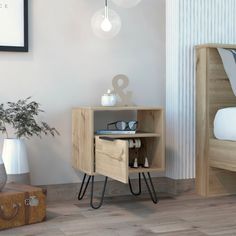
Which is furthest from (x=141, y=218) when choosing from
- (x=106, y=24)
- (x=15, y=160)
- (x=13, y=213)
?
(x=106, y=24)

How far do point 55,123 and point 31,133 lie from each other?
26cm

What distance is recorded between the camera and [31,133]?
9.05 ft

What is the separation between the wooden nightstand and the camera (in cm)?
255

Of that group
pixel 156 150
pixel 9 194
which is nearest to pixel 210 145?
pixel 156 150

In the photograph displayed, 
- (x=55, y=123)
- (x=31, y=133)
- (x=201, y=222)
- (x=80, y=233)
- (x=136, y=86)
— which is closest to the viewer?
(x=80, y=233)

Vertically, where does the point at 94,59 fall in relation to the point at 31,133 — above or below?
above

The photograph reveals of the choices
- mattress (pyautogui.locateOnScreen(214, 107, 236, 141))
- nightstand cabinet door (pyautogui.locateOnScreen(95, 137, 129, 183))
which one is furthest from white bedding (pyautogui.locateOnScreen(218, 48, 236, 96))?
nightstand cabinet door (pyautogui.locateOnScreen(95, 137, 129, 183))

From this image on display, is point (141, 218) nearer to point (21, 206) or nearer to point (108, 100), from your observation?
point (21, 206)

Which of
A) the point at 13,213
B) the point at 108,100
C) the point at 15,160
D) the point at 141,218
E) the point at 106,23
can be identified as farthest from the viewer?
the point at 106,23

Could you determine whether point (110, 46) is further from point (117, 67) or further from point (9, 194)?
point (9, 194)

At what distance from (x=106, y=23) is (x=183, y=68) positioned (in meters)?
0.60

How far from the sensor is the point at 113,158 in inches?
101

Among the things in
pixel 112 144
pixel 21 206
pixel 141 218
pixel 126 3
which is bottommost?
pixel 141 218

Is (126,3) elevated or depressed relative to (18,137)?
elevated
